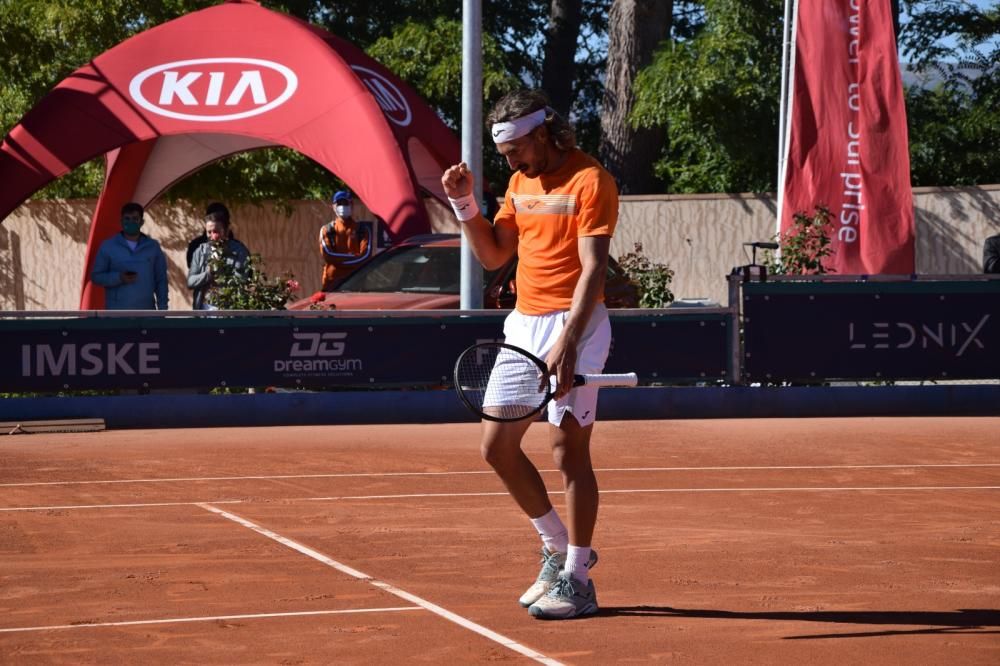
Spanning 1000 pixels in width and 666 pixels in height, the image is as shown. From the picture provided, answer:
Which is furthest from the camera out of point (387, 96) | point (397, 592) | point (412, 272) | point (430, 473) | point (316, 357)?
point (387, 96)

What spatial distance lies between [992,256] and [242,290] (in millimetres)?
7800

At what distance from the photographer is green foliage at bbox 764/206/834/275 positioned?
1758 cm

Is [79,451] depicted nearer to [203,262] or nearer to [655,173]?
[203,262]

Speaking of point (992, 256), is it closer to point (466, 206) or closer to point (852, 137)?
point (852, 137)

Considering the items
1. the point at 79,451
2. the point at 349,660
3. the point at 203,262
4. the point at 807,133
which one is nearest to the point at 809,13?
the point at 807,133

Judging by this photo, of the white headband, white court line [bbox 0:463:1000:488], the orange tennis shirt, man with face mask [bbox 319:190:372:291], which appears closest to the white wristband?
the orange tennis shirt

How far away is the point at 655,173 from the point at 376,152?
11.7 m

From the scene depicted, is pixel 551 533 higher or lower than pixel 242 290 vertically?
lower

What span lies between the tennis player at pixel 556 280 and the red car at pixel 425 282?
359 inches

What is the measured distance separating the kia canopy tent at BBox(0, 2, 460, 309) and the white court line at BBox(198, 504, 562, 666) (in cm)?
843

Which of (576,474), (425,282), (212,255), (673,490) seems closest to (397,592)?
(576,474)

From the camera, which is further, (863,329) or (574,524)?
(863,329)

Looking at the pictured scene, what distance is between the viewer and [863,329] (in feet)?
54.3

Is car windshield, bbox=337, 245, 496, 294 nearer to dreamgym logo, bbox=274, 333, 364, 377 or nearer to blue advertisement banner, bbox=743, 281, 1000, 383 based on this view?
dreamgym logo, bbox=274, 333, 364, 377
